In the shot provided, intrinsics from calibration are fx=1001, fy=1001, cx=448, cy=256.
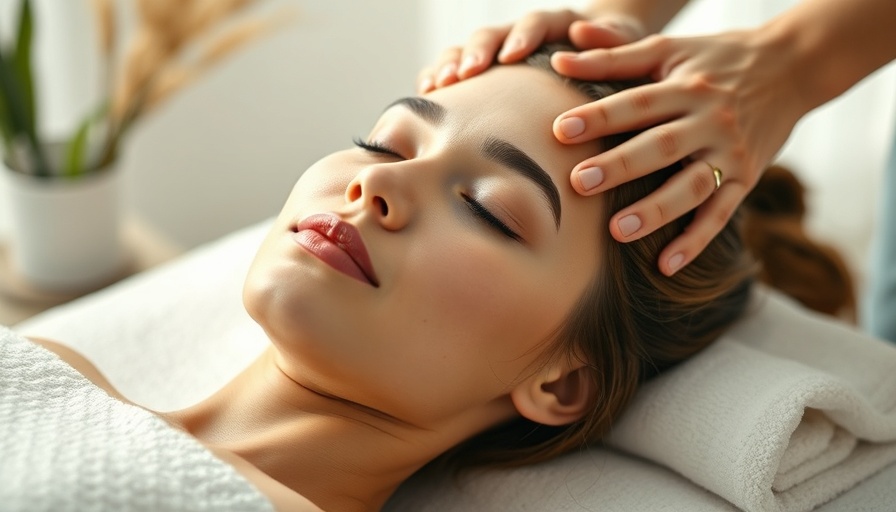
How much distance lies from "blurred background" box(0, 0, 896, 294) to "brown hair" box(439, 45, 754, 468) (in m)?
1.07

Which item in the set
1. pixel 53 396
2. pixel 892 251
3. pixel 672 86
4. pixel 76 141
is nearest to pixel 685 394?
pixel 672 86

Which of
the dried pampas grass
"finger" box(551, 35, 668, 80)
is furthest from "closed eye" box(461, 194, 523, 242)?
the dried pampas grass

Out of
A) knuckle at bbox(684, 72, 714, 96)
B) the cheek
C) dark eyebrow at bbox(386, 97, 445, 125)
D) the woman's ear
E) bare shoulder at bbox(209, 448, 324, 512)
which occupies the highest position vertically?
dark eyebrow at bbox(386, 97, 445, 125)

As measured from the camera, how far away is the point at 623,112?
1125 millimetres

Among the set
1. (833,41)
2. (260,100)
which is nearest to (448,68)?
(833,41)

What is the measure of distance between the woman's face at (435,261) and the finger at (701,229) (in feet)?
0.27

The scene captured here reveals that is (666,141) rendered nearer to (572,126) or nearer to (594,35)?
(572,126)

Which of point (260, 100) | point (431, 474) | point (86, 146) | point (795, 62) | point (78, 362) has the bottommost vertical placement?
point (260, 100)

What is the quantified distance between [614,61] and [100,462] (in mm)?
726

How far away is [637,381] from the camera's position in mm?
1261

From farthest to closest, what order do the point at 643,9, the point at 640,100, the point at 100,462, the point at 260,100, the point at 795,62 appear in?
1. the point at 260,100
2. the point at 643,9
3. the point at 795,62
4. the point at 640,100
5. the point at 100,462

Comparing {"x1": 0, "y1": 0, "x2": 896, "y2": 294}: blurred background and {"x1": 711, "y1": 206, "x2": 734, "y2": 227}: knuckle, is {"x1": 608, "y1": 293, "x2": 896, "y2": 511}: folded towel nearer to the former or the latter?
{"x1": 711, "y1": 206, "x2": 734, "y2": 227}: knuckle

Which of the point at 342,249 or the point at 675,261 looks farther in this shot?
the point at 675,261

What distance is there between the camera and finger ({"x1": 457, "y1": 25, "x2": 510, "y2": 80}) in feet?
4.08
